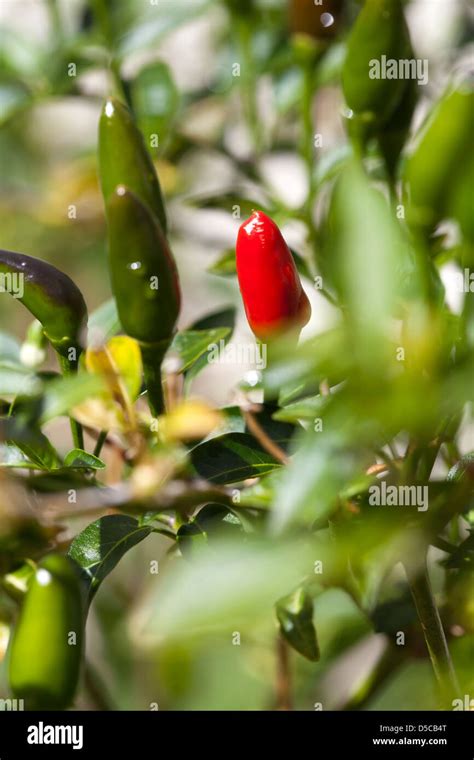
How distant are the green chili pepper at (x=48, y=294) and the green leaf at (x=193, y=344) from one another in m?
0.09

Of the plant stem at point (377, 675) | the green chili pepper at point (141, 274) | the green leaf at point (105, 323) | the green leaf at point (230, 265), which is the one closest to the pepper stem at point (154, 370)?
the green chili pepper at point (141, 274)

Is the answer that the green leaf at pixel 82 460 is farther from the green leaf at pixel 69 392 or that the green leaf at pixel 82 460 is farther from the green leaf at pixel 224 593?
the green leaf at pixel 224 593

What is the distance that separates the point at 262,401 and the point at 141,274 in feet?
0.59

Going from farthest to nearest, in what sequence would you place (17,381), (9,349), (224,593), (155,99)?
(155,99), (9,349), (17,381), (224,593)

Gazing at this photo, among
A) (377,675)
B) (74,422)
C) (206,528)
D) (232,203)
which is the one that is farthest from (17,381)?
(377,675)

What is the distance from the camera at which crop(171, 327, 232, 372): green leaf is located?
2.23ft

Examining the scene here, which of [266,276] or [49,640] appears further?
[266,276]

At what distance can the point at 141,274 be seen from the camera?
513mm

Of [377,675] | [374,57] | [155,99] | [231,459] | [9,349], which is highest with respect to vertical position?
[155,99]

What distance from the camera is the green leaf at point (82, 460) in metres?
0.58

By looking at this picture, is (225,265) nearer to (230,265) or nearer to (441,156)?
(230,265)

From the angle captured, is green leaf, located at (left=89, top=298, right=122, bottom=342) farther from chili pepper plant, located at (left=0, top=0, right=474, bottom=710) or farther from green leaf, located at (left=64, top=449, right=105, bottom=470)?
green leaf, located at (left=64, top=449, right=105, bottom=470)
